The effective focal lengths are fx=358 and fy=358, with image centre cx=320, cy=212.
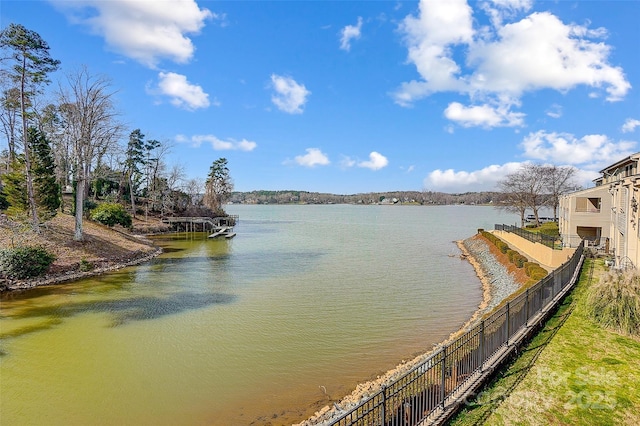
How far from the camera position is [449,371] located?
698 cm

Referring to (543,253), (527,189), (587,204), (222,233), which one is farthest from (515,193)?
(222,233)

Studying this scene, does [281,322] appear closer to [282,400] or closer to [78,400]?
[282,400]

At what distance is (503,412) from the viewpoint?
6066 mm

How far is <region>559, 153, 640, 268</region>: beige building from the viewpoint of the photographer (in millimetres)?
16094

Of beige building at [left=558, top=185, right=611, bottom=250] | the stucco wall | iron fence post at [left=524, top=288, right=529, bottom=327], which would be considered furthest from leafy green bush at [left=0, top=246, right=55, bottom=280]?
beige building at [left=558, top=185, right=611, bottom=250]

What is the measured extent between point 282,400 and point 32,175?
27201mm

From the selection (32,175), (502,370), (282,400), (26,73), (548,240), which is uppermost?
(26,73)

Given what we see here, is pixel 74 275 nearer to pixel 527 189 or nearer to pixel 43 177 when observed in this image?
pixel 43 177

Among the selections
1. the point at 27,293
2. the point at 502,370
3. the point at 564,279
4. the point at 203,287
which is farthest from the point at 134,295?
the point at 564,279

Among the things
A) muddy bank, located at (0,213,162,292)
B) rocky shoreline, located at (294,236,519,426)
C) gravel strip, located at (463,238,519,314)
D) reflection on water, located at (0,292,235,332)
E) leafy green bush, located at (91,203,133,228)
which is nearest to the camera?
rocky shoreline, located at (294,236,519,426)

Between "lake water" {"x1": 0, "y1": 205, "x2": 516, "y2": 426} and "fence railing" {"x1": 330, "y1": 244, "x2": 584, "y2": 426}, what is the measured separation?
95.9 inches

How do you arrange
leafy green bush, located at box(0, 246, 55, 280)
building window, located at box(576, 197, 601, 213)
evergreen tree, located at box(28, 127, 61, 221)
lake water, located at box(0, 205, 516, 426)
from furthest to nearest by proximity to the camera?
building window, located at box(576, 197, 601, 213)
evergreen tree, located at box(28, 127, 61, 221)
leafy green bush, located at box(0, 246, 55, 280)
lake water, located at box(0, 205, 516, 426)

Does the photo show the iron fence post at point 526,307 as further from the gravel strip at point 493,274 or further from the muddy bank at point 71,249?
the muddy bank at point 71,249

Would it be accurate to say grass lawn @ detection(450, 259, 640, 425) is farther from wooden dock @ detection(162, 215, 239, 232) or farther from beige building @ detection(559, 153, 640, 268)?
wooden dock @ detection(162, 215, 239, 232)
